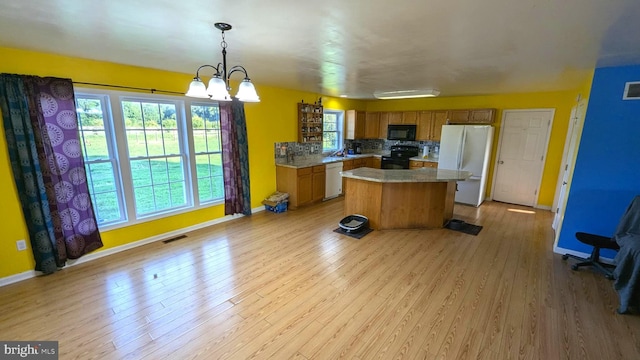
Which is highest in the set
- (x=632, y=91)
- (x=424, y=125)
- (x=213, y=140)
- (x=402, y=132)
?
(x=632, y=91)

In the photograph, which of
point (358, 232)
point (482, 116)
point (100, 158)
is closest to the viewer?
point (100, 158)

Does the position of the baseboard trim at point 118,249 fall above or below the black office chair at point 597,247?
below

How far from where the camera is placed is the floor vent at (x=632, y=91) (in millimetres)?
2783

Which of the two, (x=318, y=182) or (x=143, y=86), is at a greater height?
(x=143, y=86)

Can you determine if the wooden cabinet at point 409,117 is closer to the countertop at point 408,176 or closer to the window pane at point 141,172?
the countertop at point 408,176

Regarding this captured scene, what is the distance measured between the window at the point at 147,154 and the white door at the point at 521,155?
18.8ft

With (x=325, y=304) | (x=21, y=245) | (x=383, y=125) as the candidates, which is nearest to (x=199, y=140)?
(x=21, y=245)

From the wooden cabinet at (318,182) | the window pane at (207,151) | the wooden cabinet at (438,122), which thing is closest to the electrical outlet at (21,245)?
the window pane at (207,151)

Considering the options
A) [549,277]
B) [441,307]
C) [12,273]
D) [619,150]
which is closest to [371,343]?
[441,307]

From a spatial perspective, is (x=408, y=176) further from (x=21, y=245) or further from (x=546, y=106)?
(x=21, y=245)

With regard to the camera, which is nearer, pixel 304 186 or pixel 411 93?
pixel 411 93

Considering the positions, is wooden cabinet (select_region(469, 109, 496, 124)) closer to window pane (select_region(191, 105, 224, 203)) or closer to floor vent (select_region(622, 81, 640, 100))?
floor vent (select_region(622, 81, 640, 100))

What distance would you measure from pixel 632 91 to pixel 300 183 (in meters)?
4.52

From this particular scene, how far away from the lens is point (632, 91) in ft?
9.21
